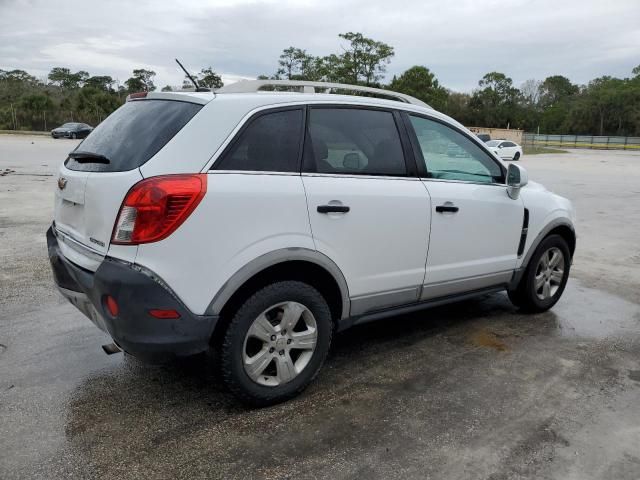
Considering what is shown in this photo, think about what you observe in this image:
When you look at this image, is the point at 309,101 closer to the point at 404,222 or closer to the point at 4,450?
the point at 404,222

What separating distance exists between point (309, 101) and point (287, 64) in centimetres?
7332

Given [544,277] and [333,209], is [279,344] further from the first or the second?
[544,277]

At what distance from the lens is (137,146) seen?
296 centimetres

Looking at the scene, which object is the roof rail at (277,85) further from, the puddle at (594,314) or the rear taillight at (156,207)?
the puddle at (594,314)

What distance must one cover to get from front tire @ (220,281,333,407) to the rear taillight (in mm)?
594

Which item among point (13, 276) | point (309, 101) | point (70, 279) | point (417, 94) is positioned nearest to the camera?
point (70, 279)

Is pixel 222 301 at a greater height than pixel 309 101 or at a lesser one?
lesser

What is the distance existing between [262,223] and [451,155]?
1.83m

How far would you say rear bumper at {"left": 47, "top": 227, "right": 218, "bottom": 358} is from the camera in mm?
2695

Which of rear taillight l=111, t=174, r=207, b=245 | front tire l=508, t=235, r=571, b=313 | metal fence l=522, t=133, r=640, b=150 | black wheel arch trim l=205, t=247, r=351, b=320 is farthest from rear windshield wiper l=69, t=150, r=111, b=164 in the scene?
metal fence l=522, t=133, r=640, b=150

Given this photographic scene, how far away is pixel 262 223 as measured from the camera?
9.68 feet

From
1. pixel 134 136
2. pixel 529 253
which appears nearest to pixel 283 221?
pixel 134 136

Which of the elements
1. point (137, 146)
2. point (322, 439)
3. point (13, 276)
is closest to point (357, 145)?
point (137, 146)

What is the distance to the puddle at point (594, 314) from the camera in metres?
4.59
